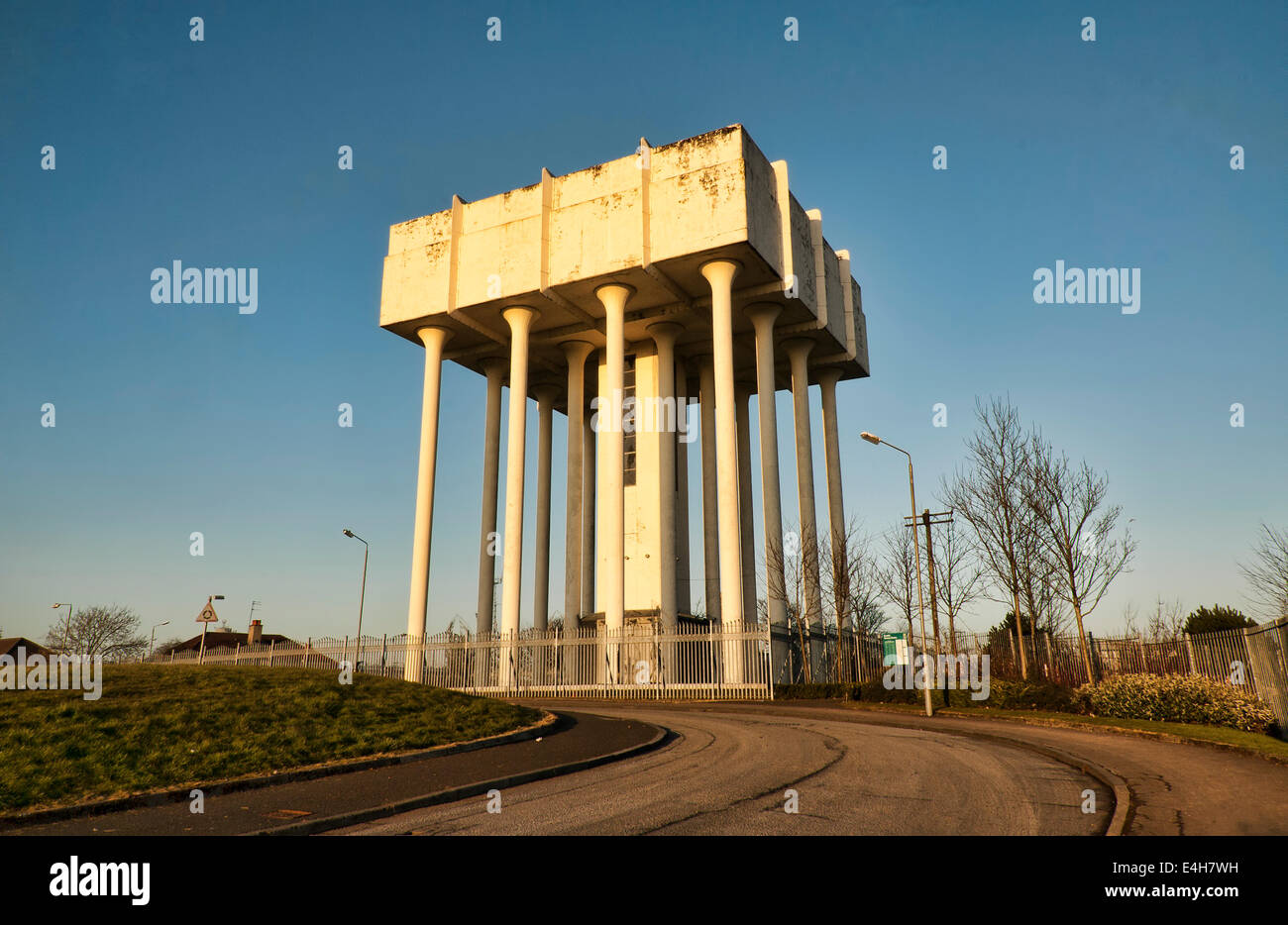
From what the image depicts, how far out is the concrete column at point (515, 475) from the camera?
32375 millimetres

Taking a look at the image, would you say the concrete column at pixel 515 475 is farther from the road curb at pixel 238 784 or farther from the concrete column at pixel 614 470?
the road curb at pixel 238 784

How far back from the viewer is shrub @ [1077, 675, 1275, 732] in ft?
60.3

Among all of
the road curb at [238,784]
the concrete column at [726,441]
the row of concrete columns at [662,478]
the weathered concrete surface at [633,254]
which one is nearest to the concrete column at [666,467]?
the row of concrete columns at [662,478]

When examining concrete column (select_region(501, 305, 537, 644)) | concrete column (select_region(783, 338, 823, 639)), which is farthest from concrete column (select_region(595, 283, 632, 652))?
concrete column (select_region(783, 338, 823, 639))

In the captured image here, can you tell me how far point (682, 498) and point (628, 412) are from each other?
4772mm

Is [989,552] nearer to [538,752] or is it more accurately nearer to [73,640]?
[538,752]

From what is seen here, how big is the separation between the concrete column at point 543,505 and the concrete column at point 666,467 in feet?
29.1

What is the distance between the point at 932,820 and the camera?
8.30m

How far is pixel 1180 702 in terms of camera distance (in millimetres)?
19297

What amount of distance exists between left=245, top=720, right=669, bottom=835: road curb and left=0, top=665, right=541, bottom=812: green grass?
9.35ft

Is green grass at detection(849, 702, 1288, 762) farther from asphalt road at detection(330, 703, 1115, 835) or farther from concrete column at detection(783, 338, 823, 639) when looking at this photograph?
concrete column at detection(783, 338, 823, 639)

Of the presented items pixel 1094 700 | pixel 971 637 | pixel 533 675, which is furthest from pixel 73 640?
pixel 1094 700

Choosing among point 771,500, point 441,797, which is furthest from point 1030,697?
point 441,797
